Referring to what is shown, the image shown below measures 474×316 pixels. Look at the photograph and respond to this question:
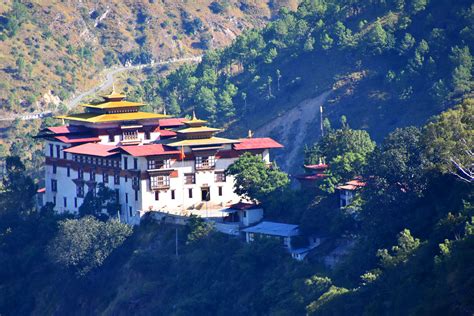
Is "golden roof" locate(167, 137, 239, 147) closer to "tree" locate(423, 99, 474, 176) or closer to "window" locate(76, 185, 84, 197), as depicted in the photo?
"window" locate(76, 185, 84, 197)

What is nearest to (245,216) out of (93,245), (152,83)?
(93,245)

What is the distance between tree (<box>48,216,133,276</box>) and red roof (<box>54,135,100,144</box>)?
9.14m

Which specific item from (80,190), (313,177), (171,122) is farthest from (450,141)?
(171,122)

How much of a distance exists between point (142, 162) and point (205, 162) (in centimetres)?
487

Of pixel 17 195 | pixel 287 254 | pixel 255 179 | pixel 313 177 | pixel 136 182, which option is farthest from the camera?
pixel 17 195

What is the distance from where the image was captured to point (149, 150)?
121m

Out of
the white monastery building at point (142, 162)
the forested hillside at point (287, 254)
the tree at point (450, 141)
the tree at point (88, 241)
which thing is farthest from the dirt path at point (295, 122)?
the tree at point (450, 141)

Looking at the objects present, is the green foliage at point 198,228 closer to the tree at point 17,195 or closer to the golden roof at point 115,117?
the golden roof at point 115,117

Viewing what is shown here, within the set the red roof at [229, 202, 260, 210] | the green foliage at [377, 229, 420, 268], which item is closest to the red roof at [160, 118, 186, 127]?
the red roof at [229, 202, 260, 210]

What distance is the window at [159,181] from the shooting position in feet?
398

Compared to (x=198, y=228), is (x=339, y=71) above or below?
above

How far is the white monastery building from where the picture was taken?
122m

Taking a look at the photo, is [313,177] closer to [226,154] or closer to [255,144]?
[226,154]

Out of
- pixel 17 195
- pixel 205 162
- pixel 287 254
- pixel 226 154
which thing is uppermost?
pixel 226 154
